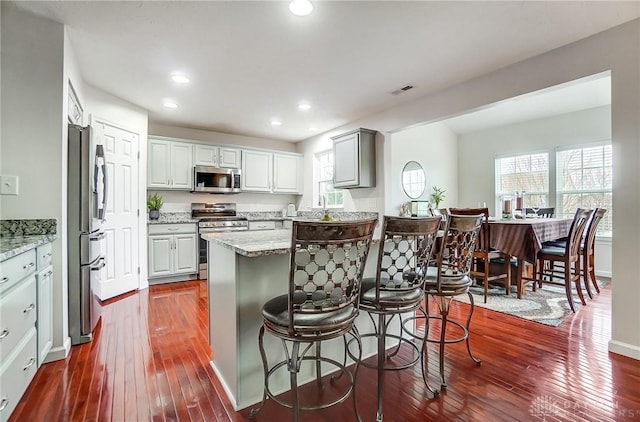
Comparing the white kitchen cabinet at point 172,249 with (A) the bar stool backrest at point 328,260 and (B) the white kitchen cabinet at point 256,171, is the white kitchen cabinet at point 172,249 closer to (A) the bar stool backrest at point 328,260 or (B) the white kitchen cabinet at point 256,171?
(B) the white kitchen cabinet at point 256,171

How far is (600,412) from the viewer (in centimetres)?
159

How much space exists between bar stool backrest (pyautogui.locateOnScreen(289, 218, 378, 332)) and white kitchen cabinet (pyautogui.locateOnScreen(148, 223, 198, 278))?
363cm

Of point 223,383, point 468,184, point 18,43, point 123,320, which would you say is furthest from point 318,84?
point 468,184

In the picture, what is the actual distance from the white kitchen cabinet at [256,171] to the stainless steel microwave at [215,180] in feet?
0.55

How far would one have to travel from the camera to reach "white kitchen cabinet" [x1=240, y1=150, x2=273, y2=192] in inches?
215

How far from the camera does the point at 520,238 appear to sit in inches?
134

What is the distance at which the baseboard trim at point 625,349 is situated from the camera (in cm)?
216

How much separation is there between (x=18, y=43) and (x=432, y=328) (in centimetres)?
396

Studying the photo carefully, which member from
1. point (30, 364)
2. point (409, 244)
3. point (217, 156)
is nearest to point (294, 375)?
point (409, 244)

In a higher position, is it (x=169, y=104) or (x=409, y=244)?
(x=169, y=104)

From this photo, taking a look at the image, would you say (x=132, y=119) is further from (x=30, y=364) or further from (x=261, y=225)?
(x=30, y=364)

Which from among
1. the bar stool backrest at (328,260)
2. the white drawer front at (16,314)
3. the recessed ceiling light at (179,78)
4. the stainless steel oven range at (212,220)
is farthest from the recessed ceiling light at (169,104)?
the bar stool backrest at (328,260)

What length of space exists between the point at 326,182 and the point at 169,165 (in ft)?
8.92

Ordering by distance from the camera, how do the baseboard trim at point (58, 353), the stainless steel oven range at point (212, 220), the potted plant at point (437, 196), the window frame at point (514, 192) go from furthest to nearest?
the potted plant at point (437, 196)
the window frame at point (514, 192)
the stainless steel oven range at point (212, 220)
the baseboard trim at point (58, 353)
